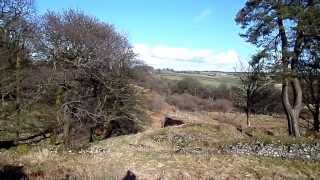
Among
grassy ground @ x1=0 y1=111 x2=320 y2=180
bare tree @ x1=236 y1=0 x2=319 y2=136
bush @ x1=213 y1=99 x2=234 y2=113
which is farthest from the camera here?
bush @ x1=213 y1=99 x2=234 y2=113

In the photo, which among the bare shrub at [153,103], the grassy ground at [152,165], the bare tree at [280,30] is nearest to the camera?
the grassy ground at [152,165]

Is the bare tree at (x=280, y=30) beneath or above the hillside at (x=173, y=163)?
above

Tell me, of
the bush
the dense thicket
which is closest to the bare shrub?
the dense thicket

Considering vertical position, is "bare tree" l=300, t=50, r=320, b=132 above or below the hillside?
above

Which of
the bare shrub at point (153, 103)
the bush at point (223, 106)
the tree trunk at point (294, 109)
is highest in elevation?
the tree trunk at point (294, 109)

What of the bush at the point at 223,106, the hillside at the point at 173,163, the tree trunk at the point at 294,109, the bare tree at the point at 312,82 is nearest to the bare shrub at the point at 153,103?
the bare tree at the point at 312,82

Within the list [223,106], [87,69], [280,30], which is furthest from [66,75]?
[223,106]

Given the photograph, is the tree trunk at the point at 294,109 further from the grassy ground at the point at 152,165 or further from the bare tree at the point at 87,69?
the bare tree at the point at 87,69

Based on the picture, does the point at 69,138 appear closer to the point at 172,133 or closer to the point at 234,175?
the point at 172,133

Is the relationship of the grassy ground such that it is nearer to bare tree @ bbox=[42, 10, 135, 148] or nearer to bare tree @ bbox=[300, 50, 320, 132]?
bare tree @ bbox=[300, 50, 320, 132]

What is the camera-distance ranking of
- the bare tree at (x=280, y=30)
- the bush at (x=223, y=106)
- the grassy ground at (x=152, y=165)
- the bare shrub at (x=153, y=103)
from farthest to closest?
the bush at (x=223, y=106), the bare shrub at (x=153, y=103), the bare tree at (x=280, y=30), the grassy ground at (x=152, y=165)

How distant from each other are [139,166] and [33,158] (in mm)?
5228

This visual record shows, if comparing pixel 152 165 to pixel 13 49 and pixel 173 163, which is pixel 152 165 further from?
pixel 13 49

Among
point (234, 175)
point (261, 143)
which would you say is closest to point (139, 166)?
point (234, 175)
